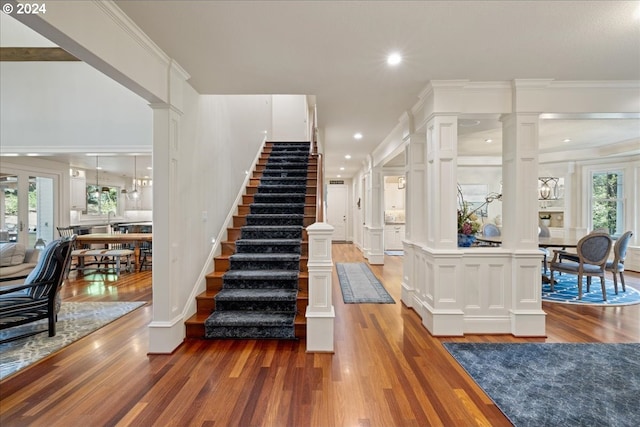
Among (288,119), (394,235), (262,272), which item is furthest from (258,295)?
(394,235)

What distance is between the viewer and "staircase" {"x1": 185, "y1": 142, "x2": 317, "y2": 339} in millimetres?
2977

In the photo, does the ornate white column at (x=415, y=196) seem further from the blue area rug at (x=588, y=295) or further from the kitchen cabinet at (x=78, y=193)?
the kitchen cabinet at (x=78, y=193)

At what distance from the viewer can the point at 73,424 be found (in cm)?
180

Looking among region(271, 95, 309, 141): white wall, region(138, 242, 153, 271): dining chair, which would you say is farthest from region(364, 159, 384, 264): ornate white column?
region(138, 242, 153, 271): dining chair

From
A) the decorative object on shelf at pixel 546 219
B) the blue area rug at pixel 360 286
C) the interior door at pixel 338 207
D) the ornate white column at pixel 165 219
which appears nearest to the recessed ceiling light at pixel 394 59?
the ornate white column at pixel 165 219

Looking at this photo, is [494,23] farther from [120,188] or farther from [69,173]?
[120,188]

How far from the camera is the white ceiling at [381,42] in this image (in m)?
1.92

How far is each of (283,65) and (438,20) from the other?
1334mm

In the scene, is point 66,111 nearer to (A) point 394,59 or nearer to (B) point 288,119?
(B) point 288,119

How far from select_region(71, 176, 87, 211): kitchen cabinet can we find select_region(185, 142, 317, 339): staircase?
585 cm

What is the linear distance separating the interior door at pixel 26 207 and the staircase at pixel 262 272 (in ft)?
16.0

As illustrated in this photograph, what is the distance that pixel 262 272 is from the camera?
356cm

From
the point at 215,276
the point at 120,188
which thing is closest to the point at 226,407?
the point at 215,276

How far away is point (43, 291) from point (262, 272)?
90.8 inches
